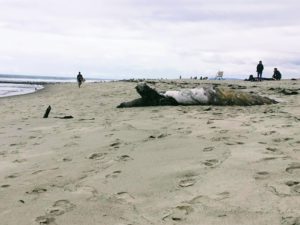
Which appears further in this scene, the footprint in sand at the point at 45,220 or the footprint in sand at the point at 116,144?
the footprint in sand at the point at 116,144

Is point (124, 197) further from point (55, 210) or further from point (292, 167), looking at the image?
point (292, 167)

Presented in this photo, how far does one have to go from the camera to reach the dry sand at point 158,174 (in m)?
3.32

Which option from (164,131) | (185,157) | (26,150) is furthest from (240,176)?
(26,150)

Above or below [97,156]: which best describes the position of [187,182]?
above

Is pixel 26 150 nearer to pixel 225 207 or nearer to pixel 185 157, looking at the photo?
pixel 185 157

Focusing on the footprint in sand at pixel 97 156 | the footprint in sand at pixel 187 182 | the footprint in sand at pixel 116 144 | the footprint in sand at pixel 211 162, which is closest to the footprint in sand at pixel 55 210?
the footprint in sand at pixel 187 182

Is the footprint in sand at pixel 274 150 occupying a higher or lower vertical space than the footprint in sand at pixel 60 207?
higher

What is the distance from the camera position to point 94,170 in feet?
15.8

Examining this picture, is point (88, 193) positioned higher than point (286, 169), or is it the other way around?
point (286, 169)

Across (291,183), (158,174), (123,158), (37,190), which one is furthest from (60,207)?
(291,183)

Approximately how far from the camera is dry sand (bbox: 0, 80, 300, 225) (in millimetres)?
3324

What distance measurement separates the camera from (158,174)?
14.2 feet

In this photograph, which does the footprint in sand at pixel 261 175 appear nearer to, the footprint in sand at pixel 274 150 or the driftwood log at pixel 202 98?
the footprint in sand at pixel 274 150

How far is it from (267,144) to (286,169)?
1213 mm
